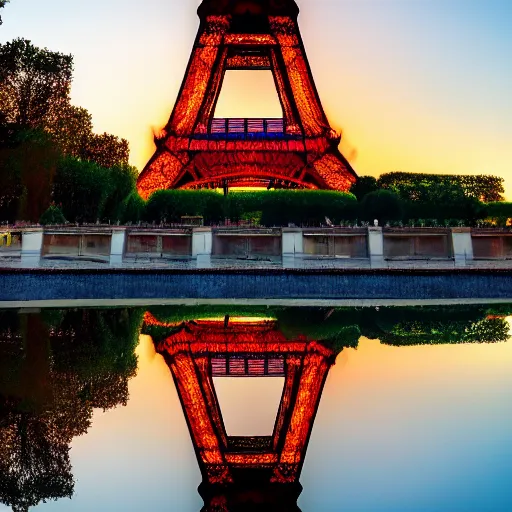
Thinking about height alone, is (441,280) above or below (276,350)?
above

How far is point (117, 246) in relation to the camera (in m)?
19.4

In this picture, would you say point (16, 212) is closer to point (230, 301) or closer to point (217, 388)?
point (230, 301)

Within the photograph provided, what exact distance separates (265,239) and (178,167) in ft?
47.2

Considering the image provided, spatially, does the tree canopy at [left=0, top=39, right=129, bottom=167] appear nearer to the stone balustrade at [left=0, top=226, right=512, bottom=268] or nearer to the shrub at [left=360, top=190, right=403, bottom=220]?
the stone balustrade at [left=0, top=226, right=512, bottom=268]

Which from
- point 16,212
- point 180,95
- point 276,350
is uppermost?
point 180,95

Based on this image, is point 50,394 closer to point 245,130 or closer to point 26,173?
point 26,173

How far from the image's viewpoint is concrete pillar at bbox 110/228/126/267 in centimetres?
1918

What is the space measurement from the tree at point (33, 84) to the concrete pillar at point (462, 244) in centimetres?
1701

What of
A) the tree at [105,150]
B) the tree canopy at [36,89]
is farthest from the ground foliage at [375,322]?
the tree at [105,150]

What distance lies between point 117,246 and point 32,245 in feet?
7.13

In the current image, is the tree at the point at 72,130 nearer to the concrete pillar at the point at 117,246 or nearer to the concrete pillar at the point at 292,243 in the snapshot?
the concrete pillar at the point at 117,246

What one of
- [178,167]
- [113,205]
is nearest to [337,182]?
[178,167]

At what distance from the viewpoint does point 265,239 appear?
20609 millimetres

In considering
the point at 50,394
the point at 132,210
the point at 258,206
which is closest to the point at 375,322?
the point at 50,394
